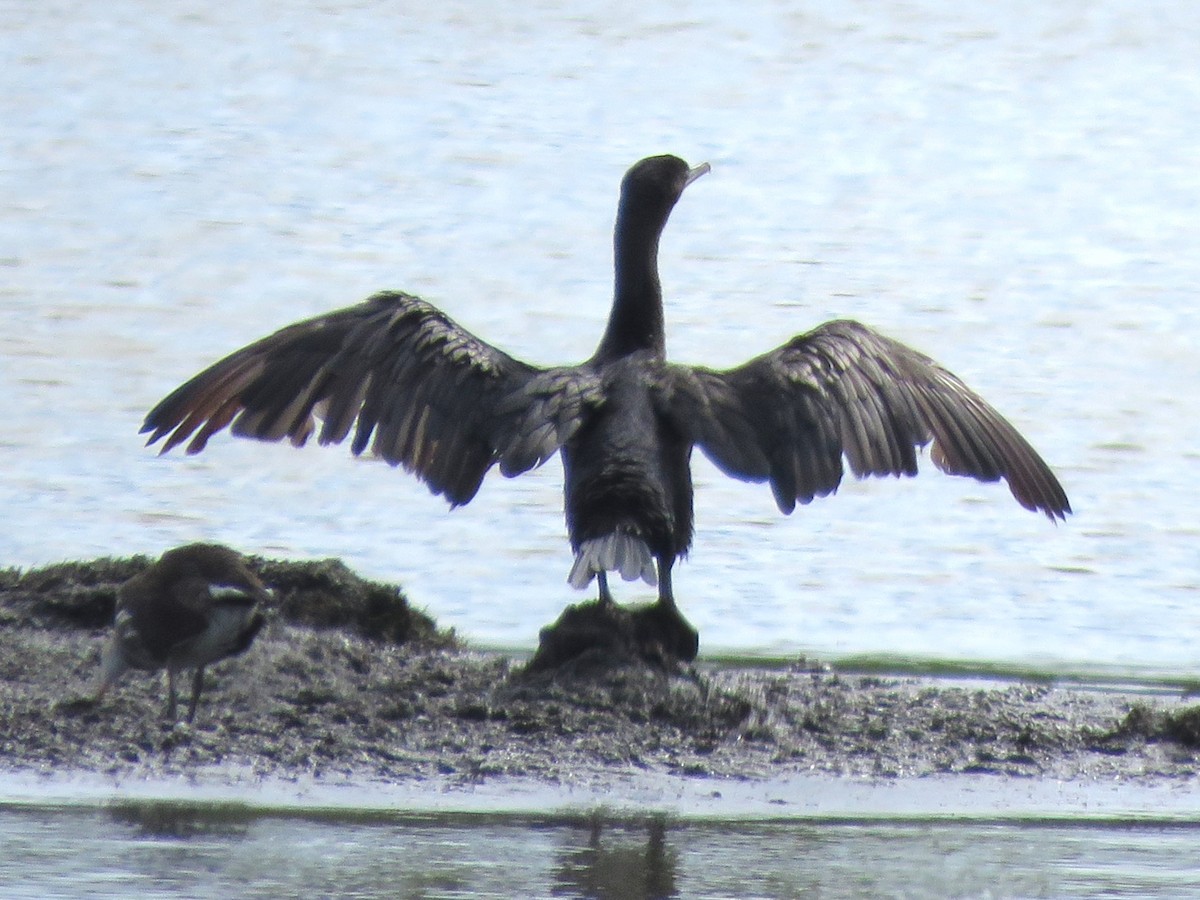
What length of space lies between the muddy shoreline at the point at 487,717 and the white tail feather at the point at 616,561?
26 centimetres

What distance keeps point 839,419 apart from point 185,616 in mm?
2283

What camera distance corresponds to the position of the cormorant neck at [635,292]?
873cm

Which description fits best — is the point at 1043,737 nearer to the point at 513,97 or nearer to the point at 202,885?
the point at 202,885

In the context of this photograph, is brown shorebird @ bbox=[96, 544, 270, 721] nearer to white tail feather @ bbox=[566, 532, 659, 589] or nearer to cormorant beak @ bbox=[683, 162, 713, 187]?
white tail feather @ bbox=[566, 532, 659, 589]

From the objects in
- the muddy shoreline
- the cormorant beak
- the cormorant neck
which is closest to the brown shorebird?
the muddy shoreline

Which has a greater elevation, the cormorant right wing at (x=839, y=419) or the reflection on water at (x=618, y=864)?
the cormorant right wing at (x=839, y=419)

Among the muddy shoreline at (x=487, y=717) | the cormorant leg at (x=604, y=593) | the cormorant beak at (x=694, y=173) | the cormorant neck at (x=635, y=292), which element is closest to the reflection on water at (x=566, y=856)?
the muddy shoreline at (x=487, y=717)

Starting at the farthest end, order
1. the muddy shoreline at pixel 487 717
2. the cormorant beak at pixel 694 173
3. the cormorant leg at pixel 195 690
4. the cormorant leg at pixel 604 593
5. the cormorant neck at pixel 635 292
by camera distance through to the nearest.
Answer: the cormorant beak at pixel 694 173, the cormorant neck at pixel 635 292, the cormorant leg at pixel 604 593, the cormorant leg at pixel 195 690, the muddy shoreline at pixel 487 717

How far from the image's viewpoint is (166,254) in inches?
591

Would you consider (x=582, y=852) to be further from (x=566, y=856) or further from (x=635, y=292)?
(x=635, y=292)

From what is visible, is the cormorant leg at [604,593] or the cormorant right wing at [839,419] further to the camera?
the cormorant right wing at [839,419]

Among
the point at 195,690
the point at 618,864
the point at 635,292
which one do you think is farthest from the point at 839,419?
the point at 618,864

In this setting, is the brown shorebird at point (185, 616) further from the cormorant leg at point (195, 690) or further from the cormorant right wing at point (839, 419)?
the cormorant right wing at point (839, 419)

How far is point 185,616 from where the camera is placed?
702cm
